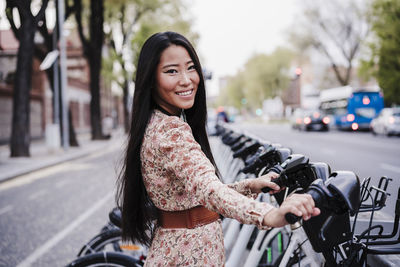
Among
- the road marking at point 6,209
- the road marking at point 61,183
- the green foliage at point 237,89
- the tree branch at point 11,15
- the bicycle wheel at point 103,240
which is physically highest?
the tree branch at point 11,15

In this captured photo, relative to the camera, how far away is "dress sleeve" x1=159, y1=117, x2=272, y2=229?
4.24 ft

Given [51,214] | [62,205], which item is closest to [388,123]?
[62,205]

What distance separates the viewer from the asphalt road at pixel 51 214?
16.0 feet

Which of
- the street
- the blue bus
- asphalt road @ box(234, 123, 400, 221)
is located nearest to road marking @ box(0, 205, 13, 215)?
the street

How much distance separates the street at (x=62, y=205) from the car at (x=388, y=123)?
48.0 feet

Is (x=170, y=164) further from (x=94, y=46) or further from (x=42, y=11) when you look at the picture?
(x=94, y=46)

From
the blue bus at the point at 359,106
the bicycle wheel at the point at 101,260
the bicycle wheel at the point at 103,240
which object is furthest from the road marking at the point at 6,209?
the blue bus at the point at 359,106

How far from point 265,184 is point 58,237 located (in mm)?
4521

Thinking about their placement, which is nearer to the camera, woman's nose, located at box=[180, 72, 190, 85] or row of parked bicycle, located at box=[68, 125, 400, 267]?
row of parked bicycle, located at box=[68, 125, 400, 267]

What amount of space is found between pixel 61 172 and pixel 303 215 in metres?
11.7

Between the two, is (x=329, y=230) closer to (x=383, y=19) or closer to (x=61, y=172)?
(x=61, y=172)

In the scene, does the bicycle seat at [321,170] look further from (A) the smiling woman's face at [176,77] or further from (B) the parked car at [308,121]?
(B) the parked car at [308,121]

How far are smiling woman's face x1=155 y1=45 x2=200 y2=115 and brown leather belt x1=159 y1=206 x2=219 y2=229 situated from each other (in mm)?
406

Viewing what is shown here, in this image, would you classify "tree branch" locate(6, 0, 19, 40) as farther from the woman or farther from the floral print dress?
the floral print dress
